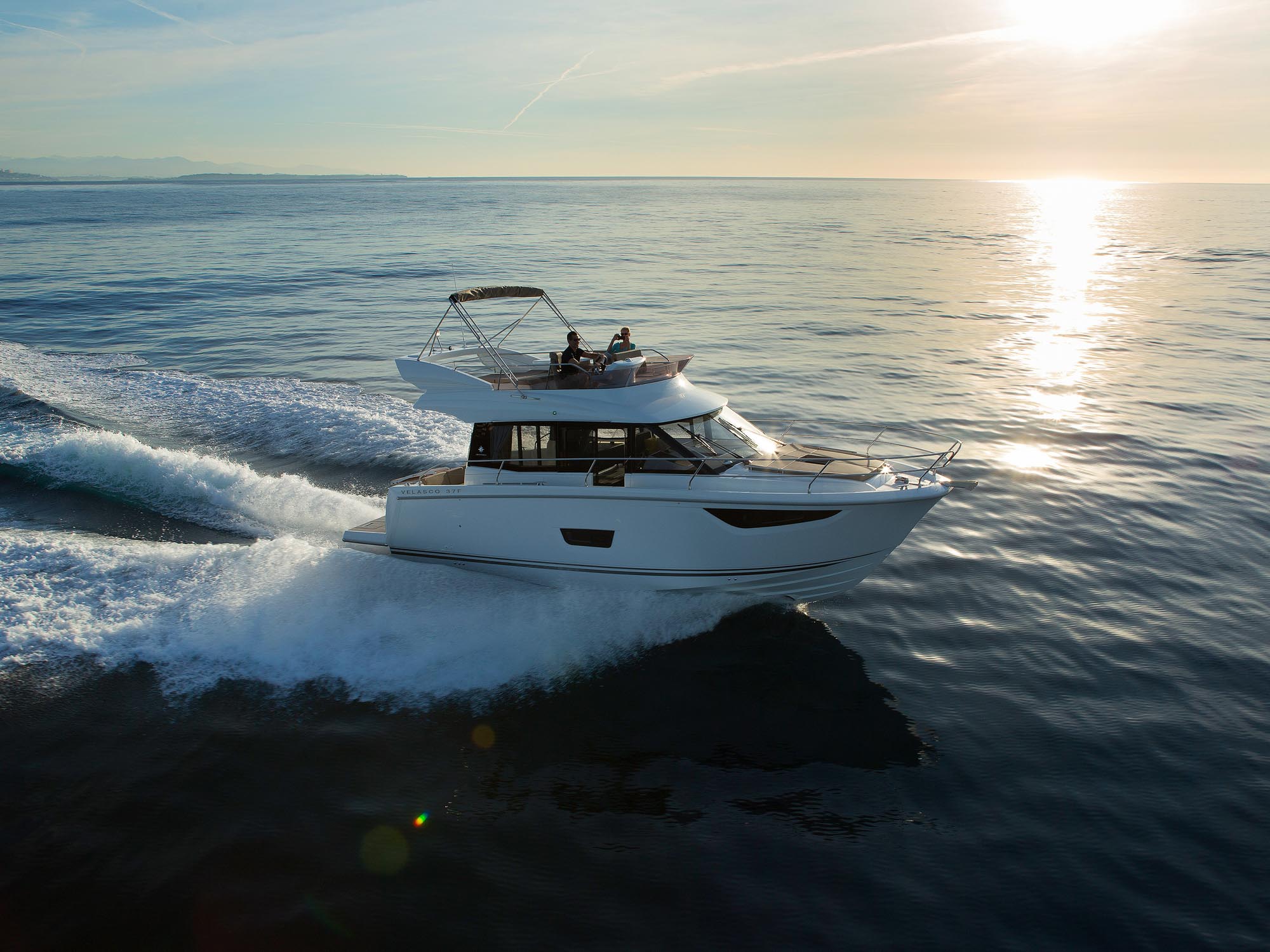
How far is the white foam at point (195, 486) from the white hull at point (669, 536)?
10.2 feet

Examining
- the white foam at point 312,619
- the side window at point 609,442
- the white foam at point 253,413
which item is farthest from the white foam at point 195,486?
the side window at point 609,442

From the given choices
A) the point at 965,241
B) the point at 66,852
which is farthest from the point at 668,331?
the point at 965,241

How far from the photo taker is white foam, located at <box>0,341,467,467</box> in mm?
16328

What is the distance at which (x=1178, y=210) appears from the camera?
412 feet

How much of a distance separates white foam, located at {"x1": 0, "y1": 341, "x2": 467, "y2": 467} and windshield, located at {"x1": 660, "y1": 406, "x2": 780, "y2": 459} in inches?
Result: 282

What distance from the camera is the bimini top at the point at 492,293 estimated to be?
10531 mm

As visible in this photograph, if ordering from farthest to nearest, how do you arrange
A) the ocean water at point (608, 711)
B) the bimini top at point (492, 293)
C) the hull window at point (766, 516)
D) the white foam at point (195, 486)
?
the white foam at point (195, 486) → the bimini top at point (492, 293) → the hull window at point (766, 516) → the ocean water at point (608, 711)

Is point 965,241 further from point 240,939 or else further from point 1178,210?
point 1178,210

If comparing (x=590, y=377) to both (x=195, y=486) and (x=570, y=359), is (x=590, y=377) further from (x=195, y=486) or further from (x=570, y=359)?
(x=195, y=486)

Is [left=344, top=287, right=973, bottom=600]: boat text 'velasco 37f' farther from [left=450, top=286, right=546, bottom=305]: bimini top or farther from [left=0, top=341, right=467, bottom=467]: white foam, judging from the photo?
[left=0, top=341, right=467, bottom=467]: white foam

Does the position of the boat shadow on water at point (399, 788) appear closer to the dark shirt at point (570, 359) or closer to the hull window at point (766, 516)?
the hull window at point (766, 516)

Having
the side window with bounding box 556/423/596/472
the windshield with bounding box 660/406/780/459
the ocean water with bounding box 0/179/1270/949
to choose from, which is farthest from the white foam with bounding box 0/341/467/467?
the windshield with bounding box 660/406/780/459

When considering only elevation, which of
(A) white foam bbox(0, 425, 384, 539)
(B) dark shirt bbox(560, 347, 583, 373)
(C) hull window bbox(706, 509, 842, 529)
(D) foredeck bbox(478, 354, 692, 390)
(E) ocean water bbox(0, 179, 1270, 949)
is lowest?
(E) ocean water bbox(0, 179, 1270, 949)

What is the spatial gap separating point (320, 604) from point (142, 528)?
181 inches
